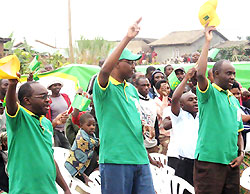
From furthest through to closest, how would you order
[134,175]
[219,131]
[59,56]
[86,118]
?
[59,56] < [86,118] < [219,131] < [134,175]

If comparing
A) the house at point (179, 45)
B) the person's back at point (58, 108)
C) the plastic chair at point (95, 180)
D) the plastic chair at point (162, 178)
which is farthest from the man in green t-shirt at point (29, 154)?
the house at point (179, 45)

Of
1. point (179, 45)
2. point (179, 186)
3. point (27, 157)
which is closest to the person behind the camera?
point (27, 157)

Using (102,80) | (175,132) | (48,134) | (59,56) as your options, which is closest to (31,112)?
(48,134)

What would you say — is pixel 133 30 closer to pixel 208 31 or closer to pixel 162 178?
pixel 208 31

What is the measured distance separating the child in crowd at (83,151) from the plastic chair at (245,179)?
1945 millimetres

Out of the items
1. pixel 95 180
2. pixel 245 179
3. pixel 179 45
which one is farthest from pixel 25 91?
pixel 179 45

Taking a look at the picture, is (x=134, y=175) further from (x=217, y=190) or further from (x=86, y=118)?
(x=86, y=118)

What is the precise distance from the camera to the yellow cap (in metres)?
4.31

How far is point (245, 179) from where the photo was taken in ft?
18.8

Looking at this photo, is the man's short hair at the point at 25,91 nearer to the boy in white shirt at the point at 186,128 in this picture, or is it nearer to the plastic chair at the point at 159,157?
the boy in white shirt at the point at 186,128

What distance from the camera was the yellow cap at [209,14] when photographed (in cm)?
431

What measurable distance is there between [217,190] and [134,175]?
3.33ft

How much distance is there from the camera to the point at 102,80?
152 inches

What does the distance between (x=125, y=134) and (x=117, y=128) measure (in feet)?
0.29
